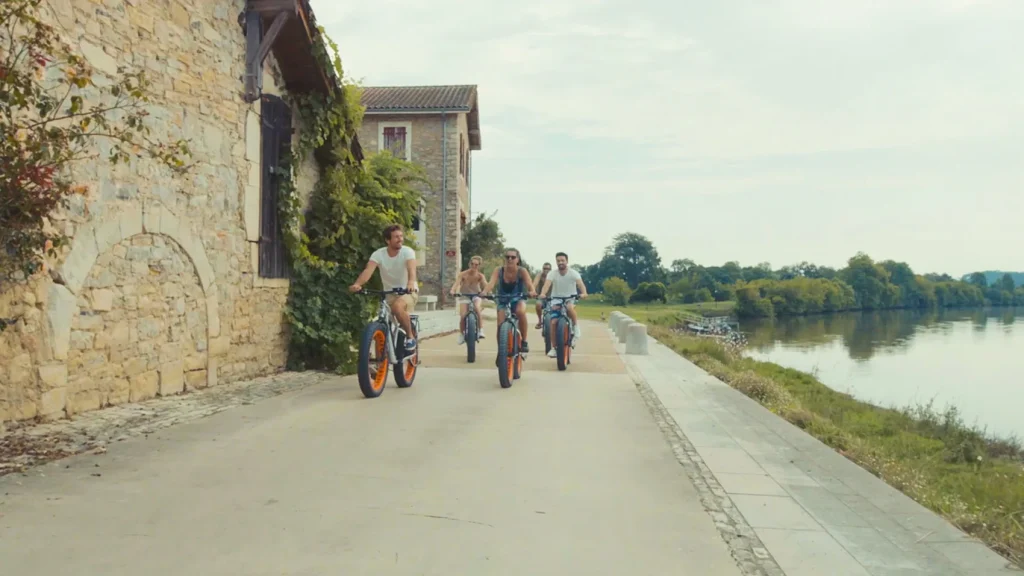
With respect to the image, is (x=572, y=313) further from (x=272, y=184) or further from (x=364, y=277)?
(x=272, y=184)

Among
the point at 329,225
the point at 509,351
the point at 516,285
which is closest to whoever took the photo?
the point at 509,351

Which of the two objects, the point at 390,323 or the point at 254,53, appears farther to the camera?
the point at 254,53

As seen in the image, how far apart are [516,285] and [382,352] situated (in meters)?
3.02

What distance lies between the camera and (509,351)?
31.9ft

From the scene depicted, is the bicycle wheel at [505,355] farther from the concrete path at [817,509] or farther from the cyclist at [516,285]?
the concrete path at [817,509]

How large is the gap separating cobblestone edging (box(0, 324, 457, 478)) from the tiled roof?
22285 mm

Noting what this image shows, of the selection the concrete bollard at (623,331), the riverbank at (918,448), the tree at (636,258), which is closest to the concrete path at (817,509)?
the riverbank at (918,448)

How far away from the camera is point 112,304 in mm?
7172

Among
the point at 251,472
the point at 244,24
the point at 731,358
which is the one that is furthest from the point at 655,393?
the point at 731,358

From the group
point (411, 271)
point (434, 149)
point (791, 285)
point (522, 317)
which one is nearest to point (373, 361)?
point (411, 271)

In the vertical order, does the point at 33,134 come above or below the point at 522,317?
above

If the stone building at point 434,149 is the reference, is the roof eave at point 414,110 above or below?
above

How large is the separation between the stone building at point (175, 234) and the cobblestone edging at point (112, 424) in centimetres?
17

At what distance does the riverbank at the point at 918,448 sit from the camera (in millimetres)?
5250
